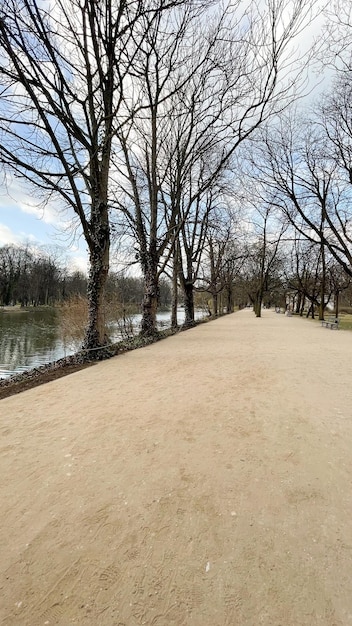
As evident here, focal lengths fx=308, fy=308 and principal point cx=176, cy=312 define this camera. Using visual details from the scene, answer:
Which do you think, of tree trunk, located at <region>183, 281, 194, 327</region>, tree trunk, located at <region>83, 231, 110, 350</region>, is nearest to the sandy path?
tree trunk, located at <region>83, 231, 110, 350</region>

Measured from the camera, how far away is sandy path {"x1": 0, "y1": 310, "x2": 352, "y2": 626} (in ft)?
4.67

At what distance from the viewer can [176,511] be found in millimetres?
2014

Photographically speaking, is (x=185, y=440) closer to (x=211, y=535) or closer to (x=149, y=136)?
(x=211, y=535)

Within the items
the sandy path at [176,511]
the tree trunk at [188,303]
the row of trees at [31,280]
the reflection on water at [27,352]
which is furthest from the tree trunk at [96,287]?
the row of trees at [31,280]

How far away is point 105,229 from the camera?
750cm

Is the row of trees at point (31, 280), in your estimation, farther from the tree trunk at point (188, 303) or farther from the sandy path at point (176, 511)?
the sandy path at point (176, 511)

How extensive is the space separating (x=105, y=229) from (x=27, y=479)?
242 inches

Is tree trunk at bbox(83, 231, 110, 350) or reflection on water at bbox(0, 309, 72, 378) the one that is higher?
tree trunk at bbox(83, 231, 110, 350)

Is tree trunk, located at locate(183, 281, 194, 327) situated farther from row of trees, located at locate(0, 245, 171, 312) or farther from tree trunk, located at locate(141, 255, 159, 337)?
row of trees, located at locate(0, 245, 171, 312)

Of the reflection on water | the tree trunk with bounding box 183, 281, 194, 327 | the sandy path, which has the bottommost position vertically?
the reflection on water

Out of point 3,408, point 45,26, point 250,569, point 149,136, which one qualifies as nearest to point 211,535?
point 250,569

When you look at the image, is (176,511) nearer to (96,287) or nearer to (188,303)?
(96,287)

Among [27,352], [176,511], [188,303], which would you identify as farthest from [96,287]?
[188,303]

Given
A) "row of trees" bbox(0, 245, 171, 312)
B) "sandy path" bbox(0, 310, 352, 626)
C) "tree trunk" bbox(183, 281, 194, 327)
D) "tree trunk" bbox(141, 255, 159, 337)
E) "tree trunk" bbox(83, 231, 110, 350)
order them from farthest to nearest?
"row of trees" bbox(0, 245, 171, 312) → "tree trunk" bbox(183, 281, 194, 327) → "tree trunk" bbox(141, 255, 159, 337) → "tree trunk" bbox(83, 231, 110, 350) → "sandy path" bbox(0, 310, 352, 626)
